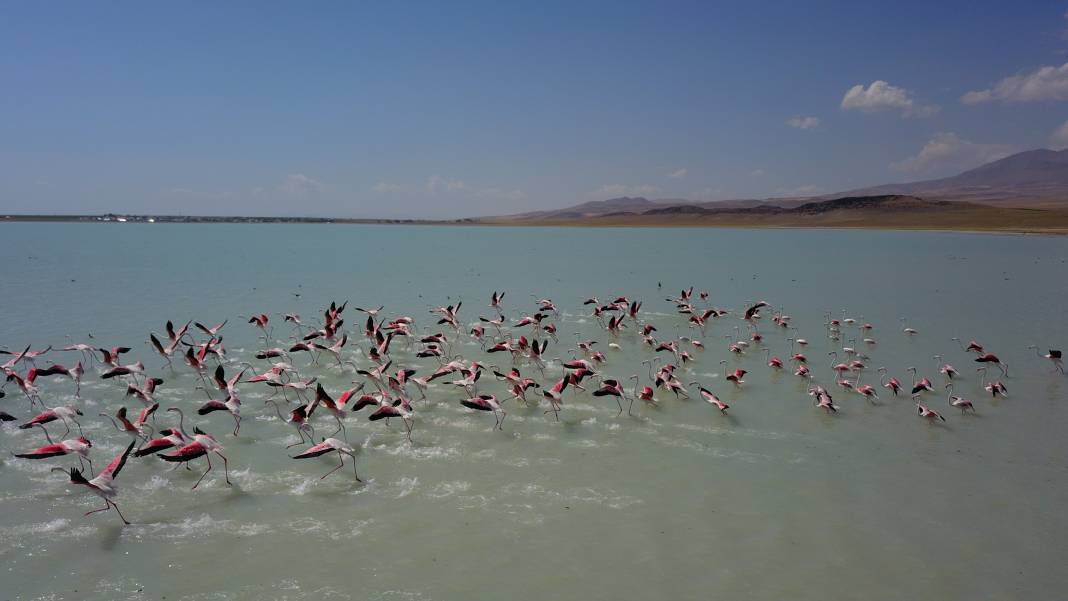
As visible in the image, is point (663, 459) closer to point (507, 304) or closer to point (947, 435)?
point (947, 435)

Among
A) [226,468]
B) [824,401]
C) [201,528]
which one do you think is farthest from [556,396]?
[201,528]

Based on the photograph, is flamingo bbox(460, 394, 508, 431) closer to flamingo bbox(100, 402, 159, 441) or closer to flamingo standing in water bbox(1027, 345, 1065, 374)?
flamingo bbox(100, 402, 159, 441)

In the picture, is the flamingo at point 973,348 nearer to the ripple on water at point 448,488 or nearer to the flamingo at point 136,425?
the ripple on water at point 448,488

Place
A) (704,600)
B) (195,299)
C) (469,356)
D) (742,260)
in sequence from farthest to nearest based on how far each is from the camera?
→ (742,260) → (195,299) → (469,356) → (704,600)

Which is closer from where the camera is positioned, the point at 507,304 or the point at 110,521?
the point at 110,521

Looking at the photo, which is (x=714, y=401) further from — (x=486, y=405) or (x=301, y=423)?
(x=301, y=423)

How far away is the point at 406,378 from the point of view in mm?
9211

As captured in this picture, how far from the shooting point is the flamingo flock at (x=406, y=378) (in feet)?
24.6

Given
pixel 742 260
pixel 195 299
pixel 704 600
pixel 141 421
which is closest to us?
pixel 704 600

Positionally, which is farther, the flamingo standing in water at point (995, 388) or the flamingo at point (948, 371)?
the flamingo at point (948, 371)

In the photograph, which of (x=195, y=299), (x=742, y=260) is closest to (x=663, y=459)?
(x=195, y=299)

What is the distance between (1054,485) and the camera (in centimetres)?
679

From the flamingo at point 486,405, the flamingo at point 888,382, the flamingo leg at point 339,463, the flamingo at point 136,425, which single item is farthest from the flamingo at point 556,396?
the flamingo at point 888,382

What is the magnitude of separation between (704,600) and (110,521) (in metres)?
5.57
